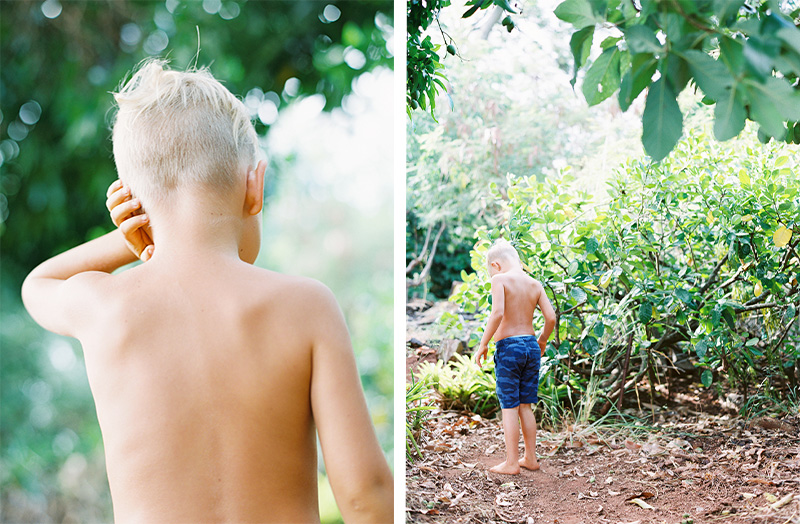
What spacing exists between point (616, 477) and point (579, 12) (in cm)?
138

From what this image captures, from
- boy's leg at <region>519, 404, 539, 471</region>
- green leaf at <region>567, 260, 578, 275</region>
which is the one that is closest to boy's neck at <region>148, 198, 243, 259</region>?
boy's leg at <region>519, 404, 539, 471</region>

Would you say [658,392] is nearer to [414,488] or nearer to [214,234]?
[414,488]

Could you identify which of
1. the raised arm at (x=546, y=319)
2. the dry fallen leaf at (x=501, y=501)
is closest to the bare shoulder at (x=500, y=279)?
the raised arm at (x=546, y=319)

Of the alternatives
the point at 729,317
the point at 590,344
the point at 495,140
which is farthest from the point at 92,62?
the point at 729,317

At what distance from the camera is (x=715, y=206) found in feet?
6.41

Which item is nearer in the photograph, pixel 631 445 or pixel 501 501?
pixel 501 501

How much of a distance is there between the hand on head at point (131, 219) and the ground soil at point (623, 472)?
94 centimetres

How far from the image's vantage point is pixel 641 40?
0.67 meters

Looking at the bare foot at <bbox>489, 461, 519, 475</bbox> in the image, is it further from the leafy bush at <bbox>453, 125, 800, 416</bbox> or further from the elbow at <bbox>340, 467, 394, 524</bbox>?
the elbow at <bbox>340, 467, 394, 524</bbox>

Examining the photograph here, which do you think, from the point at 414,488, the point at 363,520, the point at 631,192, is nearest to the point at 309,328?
the point at 363,520

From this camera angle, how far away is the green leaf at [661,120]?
688mm

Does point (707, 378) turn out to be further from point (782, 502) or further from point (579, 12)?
point (579, 12)

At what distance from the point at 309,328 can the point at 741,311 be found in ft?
5.88

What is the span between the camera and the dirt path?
4.62 feet
